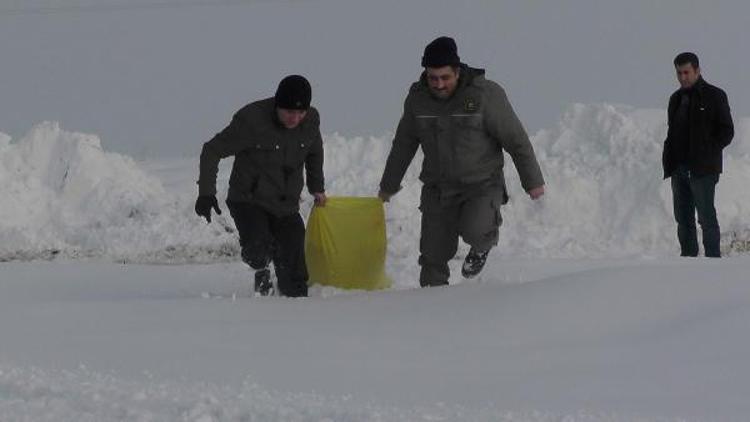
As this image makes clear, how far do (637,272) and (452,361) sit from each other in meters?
1.76

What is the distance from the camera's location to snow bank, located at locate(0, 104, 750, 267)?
49.2 feet

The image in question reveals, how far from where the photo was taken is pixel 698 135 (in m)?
10.0

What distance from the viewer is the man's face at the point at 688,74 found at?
9878mm

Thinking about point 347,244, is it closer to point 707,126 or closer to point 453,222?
point 453,222

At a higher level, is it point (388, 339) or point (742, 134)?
point (742, 134)

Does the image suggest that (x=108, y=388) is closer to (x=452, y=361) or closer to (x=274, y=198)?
(x=452, y=361)

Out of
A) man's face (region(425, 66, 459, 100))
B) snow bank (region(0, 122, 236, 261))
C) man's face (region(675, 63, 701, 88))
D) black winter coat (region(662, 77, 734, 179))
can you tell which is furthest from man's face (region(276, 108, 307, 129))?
snow bank (region(0, 122, 236, 261))

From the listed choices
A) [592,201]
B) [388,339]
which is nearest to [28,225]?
[592,201]

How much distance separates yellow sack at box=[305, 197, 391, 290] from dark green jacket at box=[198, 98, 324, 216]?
40 centimetres

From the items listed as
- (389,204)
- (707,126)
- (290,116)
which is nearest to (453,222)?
(290,116)

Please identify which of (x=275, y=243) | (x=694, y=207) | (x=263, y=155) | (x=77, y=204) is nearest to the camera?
(x=263, y=155)

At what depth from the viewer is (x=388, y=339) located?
6.55 metres

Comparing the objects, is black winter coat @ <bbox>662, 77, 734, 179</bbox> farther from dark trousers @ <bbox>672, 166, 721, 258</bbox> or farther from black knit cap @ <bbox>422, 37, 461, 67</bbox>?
black knit cap @ <bbox>422, 37, 461, 67</bbox>

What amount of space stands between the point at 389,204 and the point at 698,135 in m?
5.89
